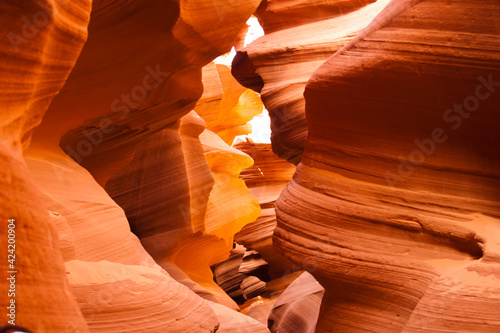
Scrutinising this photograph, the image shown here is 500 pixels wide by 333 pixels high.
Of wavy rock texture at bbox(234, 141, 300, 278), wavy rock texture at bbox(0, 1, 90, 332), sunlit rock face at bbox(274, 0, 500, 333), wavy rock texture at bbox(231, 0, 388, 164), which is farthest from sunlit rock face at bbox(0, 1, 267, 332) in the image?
wavy rock texture at bbox(234, 141, 300, 278)

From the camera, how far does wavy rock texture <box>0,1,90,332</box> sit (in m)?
1.73

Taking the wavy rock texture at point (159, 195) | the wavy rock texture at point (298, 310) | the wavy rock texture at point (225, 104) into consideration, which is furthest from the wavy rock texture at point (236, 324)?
the wavy rock texture at point (225, 104)

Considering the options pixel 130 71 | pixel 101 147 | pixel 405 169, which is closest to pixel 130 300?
pixel 405 169

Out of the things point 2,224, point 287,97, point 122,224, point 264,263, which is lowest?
point 264,263

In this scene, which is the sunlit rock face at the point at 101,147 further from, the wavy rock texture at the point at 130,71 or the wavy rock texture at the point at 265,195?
the wavy rock texture at the point at 265,195

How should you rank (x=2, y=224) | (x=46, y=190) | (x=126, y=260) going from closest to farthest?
(x=2, y=224) → (x=46, y=190) → (x=126, y=260)

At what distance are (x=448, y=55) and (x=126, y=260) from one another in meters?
3.00

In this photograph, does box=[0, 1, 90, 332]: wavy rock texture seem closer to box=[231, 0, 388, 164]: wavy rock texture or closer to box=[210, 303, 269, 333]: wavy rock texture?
box=[210, 303, 269, 333]: wavy rock texture

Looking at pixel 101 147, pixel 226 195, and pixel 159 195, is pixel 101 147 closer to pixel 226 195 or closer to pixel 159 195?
pixel 159 195

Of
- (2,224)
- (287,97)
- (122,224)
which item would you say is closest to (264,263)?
(287,97)

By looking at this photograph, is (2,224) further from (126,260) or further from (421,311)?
(126,260)

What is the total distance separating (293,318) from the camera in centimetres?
609

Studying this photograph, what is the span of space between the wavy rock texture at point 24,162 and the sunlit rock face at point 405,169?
2061 mm

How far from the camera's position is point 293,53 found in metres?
7.41
